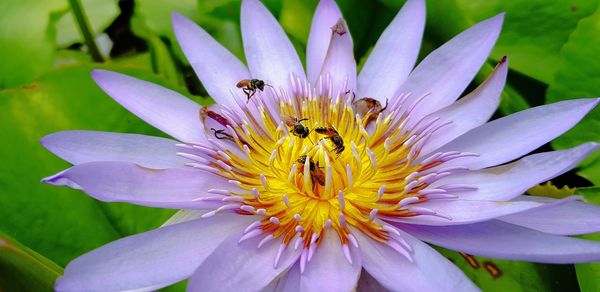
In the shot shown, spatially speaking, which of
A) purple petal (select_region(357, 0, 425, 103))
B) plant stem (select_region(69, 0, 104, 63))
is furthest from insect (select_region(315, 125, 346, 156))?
plant stem (select_region(69, 0, 104, 63))

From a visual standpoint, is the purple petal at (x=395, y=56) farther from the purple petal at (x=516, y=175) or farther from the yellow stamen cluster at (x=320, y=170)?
the purple petal at (x=516, y=175)

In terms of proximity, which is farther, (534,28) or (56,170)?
(534,28)

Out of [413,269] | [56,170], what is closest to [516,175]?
[413,269]

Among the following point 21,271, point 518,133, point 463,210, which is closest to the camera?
point 21,271

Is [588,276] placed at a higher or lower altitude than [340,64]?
lower

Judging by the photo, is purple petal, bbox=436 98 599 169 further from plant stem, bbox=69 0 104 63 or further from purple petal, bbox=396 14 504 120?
plant stem, bbox=69 0 104 63

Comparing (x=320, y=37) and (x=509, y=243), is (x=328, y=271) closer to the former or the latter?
(x=509, y=243)
